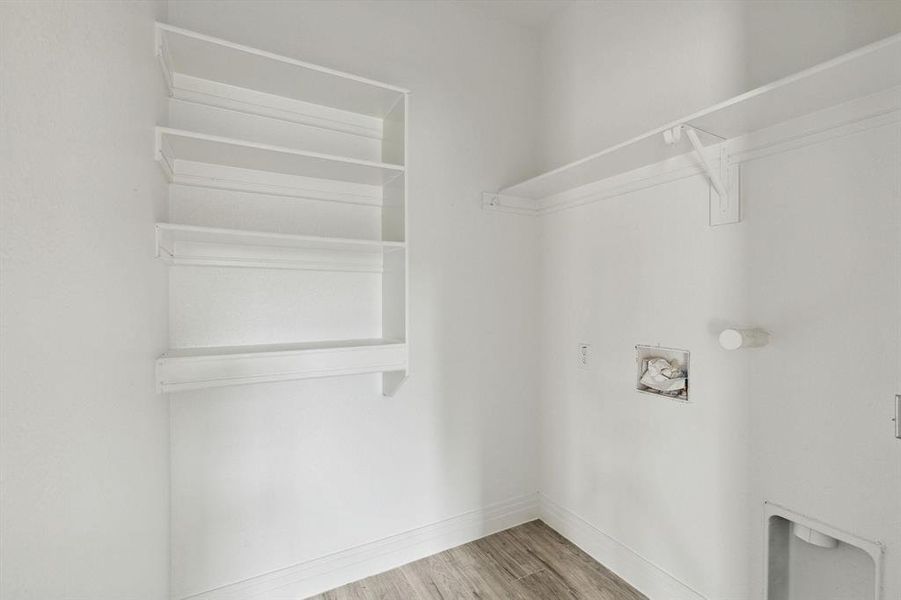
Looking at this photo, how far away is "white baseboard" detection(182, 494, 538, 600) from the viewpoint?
1.65 meters

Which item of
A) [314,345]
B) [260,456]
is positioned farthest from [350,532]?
[314,345]

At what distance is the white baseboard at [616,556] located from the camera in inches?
64.7

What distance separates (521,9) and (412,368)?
6.67 feet

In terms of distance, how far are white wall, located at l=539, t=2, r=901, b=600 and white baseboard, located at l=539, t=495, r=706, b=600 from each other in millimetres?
41

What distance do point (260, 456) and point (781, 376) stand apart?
1933 millimetres

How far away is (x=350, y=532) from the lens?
1840 millimetres

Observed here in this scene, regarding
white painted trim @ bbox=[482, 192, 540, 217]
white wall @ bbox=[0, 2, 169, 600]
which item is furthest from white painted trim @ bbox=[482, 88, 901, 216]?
white wall @ bbox=[0, 2, 169, 600]

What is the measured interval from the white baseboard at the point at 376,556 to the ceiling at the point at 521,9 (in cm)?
271

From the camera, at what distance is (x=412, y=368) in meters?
1.98

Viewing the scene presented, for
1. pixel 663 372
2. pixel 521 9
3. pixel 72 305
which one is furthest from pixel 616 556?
pixel 521 9

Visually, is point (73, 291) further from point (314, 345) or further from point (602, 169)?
point (602, 169)

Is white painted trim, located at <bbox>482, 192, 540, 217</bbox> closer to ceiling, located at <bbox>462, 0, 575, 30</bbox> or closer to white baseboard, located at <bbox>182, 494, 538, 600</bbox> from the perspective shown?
ceiling, located at <bbox>462, 0, 575, 30</bbox>

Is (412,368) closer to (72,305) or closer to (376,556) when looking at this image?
(376,556)

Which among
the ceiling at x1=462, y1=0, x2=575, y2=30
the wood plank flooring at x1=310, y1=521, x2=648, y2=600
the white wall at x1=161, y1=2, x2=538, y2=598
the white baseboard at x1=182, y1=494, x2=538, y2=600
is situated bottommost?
the wood plank flooring at x1=310, y1=521, x2=648, y2=600
